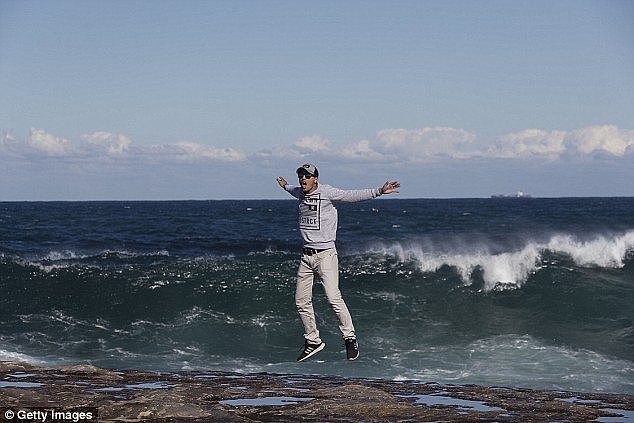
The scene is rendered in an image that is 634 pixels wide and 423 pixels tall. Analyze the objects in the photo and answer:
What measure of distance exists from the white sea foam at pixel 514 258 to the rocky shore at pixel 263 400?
1574cm

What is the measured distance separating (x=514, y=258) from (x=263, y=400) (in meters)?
19.8

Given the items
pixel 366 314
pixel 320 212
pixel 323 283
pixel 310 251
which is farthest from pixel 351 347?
pixel 366 314

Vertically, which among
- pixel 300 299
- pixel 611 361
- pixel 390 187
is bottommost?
pixel 611 361

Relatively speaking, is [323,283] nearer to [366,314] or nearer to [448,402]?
[448,402]

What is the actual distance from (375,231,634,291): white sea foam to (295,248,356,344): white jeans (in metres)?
15.2

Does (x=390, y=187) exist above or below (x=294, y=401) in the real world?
above

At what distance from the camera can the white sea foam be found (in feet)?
84.6

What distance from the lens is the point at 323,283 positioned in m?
9.95

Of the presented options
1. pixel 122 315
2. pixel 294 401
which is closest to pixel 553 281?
pixel 122 315

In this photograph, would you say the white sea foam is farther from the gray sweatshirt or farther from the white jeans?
the gray sweatshirt

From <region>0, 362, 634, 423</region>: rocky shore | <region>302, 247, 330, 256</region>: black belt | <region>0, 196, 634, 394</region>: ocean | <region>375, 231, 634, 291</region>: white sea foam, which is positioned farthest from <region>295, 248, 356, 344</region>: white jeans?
<region>375, 231, 634, 291</region>: white sea foam

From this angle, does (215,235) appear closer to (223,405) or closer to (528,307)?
(528,307)

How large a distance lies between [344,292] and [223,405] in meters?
15.7

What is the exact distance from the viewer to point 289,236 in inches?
1850
